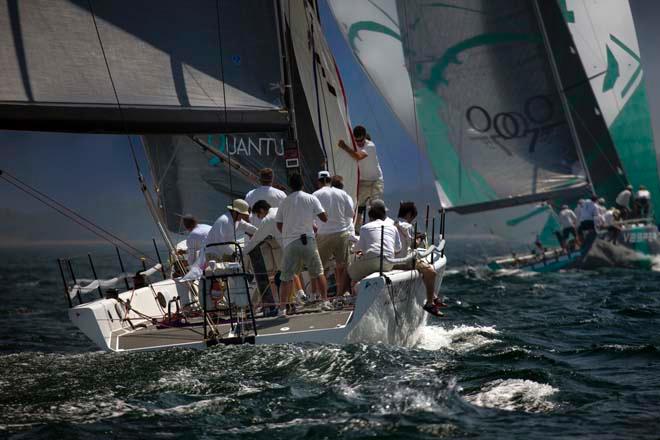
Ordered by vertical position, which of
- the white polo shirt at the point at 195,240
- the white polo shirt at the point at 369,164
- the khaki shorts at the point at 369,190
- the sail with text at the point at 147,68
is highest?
the sail with text at the point at 147,68

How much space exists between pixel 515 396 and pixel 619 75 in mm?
24558

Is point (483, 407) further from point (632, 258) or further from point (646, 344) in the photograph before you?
point (632, 258)

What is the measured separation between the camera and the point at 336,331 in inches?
318

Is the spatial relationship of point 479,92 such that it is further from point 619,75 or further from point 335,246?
point 335,246

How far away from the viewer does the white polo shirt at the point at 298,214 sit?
30.0ft

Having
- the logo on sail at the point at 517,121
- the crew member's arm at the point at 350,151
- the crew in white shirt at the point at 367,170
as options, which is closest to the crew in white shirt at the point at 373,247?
the crew member's arm at the point at 350,151

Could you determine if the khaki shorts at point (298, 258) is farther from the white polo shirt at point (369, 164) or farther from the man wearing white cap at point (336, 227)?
the white polo shirt at point (369, 164)

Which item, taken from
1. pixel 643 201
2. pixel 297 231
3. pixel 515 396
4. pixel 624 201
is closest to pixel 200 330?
pixel 297 231

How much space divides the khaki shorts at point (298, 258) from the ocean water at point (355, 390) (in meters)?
1.23

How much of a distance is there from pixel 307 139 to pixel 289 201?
127 inches

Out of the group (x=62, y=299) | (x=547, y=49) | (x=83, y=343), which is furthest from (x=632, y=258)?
(x=83, y=343)

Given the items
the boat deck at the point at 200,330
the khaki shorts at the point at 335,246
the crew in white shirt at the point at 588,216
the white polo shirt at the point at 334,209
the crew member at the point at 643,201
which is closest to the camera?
the boat deck at the point at 200,330

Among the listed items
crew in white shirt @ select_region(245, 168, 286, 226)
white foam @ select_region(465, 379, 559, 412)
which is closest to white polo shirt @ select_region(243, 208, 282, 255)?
crew in white shirt @ select_region(245, 168, 286, 226)

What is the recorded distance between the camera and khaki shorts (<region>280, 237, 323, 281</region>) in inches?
362
